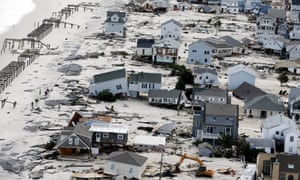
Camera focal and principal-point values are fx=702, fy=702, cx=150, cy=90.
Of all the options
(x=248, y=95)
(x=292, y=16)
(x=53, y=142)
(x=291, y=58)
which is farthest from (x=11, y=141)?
(x=292, y=16)

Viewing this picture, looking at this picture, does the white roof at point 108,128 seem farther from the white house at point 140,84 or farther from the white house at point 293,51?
the white house at point 293,51

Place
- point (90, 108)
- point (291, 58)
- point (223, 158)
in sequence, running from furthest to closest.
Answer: point (291, 58), point (90, 108), point (223, 158)

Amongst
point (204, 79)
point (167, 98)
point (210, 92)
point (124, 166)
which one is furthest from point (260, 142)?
point (204, 79)

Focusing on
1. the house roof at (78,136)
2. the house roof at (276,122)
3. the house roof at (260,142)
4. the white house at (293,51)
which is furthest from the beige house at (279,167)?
the white house at (293,51)

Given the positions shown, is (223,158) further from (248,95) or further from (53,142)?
→ (248,95)

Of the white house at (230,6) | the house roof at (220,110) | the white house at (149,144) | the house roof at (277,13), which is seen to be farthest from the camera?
the white house at (230,6)

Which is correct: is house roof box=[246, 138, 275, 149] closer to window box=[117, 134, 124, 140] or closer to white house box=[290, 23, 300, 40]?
window box=[117, 134, 124, 140]

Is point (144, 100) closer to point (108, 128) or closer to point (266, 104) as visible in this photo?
point (266, 104)

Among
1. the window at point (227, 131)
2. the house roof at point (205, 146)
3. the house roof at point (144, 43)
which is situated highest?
the house roof at point (144, 43)
